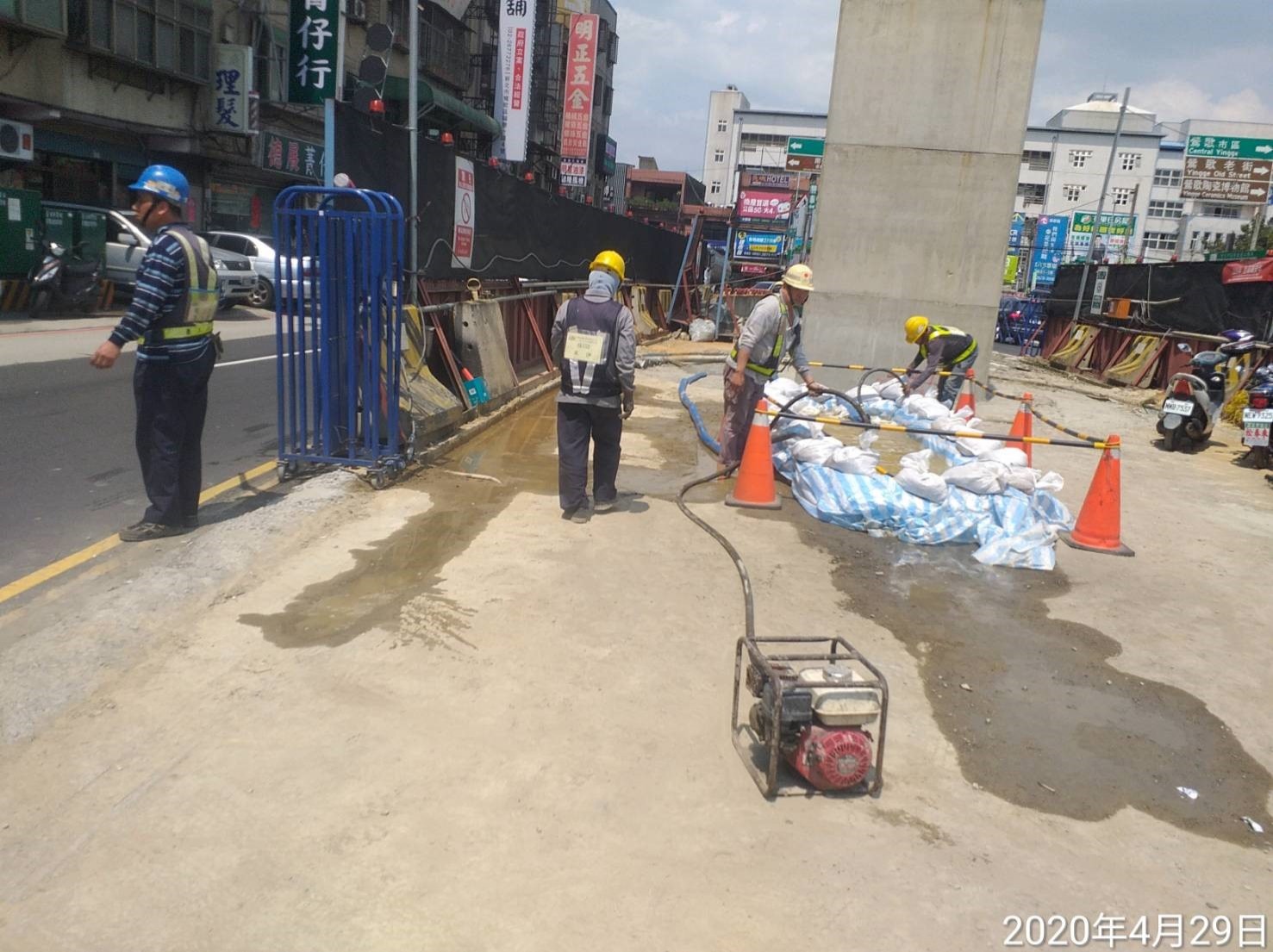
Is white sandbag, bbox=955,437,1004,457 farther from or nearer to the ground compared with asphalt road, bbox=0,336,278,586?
farther from the ground

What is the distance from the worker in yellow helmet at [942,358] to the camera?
1066 centimetres

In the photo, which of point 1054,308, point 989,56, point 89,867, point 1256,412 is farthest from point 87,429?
point 1054,308

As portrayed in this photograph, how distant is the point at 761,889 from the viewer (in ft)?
9.11

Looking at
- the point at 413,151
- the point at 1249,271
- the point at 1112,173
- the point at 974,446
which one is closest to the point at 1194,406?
the point at 974,446

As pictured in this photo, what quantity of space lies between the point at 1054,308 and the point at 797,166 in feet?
66.4

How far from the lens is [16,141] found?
63.2 feet

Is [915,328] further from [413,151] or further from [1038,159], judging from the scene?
[1038,159]

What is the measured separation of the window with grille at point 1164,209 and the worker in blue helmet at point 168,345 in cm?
8499

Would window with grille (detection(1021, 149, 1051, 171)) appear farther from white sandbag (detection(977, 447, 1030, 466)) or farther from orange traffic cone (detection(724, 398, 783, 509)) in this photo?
orange traffic cone (detection(724, 398, 783, 509))

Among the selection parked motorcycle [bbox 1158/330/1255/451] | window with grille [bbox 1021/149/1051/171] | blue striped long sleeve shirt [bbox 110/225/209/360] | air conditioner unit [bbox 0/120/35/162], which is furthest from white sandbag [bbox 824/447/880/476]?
window with grille [bbox 1021/149/1051/171]

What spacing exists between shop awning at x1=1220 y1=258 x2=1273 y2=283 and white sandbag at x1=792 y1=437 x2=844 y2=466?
40.4ft

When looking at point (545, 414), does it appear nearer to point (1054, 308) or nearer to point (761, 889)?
point (761, 889)

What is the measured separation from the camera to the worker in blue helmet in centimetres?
504

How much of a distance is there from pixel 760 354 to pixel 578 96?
2788 cm
